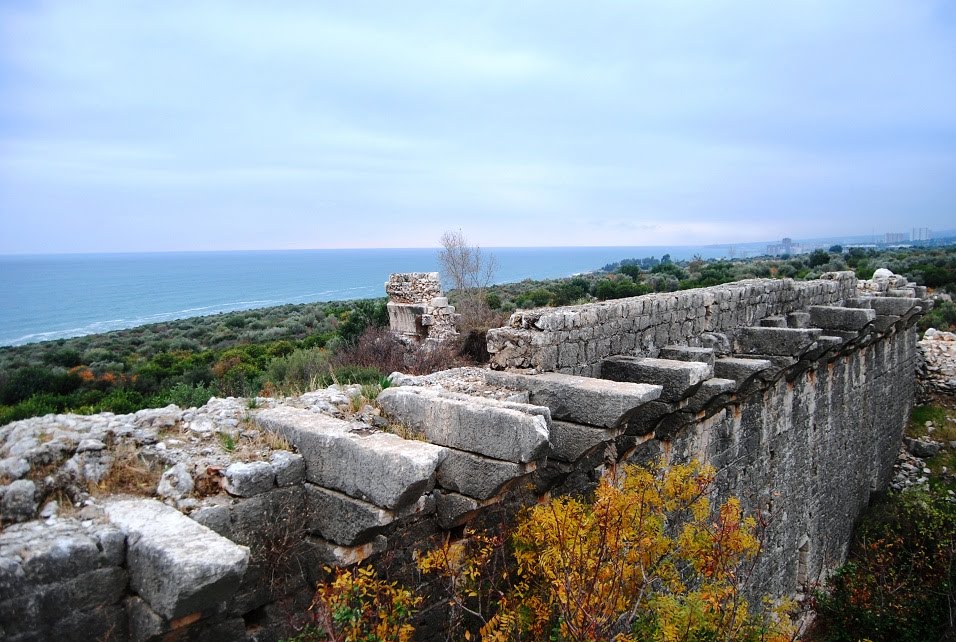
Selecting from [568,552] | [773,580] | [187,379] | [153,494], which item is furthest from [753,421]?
[187,379]

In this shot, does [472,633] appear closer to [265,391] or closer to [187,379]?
[265,391]

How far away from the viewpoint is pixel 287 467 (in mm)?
3943

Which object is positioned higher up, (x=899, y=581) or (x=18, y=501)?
(x=18, y=501)

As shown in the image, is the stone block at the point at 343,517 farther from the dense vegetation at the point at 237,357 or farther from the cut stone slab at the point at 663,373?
the cut stone slab at the point at 663,373

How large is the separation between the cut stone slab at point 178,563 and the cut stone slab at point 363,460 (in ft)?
2.97

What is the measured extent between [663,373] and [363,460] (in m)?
3.39

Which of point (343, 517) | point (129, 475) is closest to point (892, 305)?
point (343, 517)

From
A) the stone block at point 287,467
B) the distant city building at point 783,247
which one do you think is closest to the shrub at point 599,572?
the stone block at point 287,467

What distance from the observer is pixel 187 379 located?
52.7 ft

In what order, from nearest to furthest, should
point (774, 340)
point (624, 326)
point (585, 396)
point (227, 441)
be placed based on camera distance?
point (227, 441) → point (585, 396) → point (624, 326) → point (774, 340)

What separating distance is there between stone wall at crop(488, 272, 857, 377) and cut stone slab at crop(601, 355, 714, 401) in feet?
0.49

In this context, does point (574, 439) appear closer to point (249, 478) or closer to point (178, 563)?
point (249, 478)

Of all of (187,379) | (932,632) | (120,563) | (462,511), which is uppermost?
(120,563)

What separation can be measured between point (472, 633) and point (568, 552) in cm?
108
